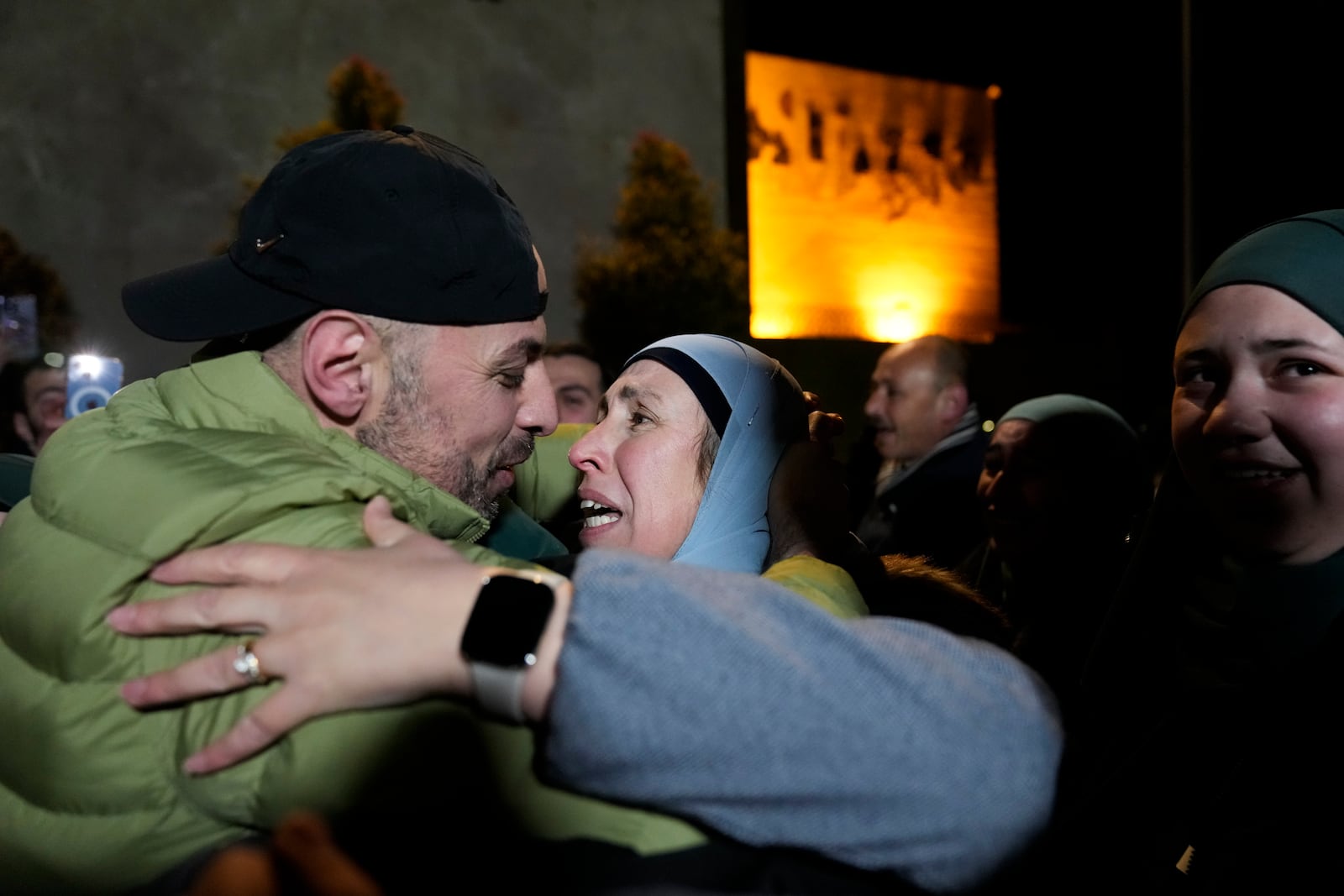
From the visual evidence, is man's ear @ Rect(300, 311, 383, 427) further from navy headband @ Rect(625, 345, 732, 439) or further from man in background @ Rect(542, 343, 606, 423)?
man in background @ Rect(542, 343, 606, 423)

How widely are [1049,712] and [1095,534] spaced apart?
2455mm

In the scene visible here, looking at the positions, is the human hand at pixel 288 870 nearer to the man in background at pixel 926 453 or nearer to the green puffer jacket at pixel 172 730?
the green puffer jacket at pixel 172 730

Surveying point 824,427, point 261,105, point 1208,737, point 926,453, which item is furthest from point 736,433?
point 261,105

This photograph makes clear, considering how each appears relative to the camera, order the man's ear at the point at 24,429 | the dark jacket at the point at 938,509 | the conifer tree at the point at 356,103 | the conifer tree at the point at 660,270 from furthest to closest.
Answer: the conifer tree at the point at 660,270 → the conifer tree at the point at 356,103 → the dark jacket at the point at 938,509 → the man's ear at the point at 24,429

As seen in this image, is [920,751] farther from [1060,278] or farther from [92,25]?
[1060,278]

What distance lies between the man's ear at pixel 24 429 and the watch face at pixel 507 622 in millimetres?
4178

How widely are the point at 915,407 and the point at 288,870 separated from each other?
15.9 ft

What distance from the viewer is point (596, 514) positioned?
2539mm

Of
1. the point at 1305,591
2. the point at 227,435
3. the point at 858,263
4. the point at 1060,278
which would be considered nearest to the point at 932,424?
the point at 1305,591

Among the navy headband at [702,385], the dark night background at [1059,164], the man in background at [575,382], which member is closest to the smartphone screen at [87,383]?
the man in background at [575,382]

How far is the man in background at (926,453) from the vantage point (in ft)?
15.4

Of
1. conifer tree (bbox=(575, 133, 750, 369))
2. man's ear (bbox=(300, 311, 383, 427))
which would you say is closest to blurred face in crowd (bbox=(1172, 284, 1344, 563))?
man's ear (bbox=(300, 311, 383, 427))

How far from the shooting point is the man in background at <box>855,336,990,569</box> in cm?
468

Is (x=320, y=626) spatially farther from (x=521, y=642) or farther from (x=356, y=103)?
(x=356, y=103)
